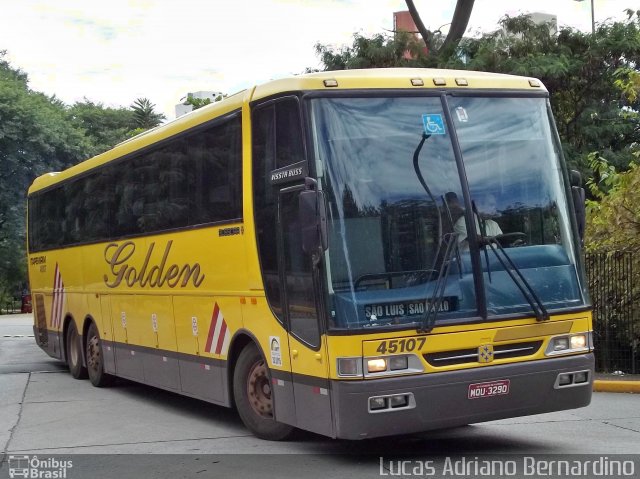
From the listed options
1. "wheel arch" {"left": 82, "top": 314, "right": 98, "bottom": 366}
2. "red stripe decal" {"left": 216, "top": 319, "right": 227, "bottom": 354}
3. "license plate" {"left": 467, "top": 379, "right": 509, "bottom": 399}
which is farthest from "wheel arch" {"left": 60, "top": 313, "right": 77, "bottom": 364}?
"license plate" {"left": 467, "top": 379, "right": 509, "bottom": 399}

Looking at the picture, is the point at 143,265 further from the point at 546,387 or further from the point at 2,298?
the point at 2,298

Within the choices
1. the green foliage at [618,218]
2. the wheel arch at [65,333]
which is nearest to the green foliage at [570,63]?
the green foliage at [618,218]

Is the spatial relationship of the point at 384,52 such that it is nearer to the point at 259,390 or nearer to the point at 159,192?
the point at 159,192

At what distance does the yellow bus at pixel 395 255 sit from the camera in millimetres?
7695

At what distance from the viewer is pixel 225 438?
977 centimetres

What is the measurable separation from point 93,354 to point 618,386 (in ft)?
25.7

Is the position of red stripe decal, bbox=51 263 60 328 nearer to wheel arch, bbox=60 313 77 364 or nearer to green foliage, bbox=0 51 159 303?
wheel arch, bbox=60 313 77 364

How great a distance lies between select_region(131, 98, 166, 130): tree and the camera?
3049 inches

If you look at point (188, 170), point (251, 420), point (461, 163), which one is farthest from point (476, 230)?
point (188, 170)

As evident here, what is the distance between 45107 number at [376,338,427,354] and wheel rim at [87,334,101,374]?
26.2 feet

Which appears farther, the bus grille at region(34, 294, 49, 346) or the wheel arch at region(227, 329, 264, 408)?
the bus grille at region(34, 294, 49, 346)

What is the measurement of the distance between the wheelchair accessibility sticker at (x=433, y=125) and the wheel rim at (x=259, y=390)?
2754 mm

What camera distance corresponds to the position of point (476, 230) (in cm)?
805

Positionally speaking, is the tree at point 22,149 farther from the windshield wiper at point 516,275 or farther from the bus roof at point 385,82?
the windshield wiper at point 516,275
